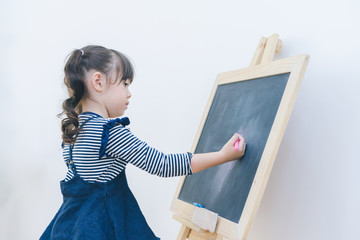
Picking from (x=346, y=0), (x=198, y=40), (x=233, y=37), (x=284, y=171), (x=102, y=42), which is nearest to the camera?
(x=346, y=0)

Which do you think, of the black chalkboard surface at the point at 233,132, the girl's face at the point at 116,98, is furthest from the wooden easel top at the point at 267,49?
the girl's face at the point at 116,98

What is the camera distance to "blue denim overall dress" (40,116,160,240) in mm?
1016

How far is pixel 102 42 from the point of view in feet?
6.72

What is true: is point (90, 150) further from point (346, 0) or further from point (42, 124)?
point (42, 124)

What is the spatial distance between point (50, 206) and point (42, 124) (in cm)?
48

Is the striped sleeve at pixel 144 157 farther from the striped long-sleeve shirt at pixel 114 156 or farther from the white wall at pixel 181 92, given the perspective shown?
the white wall at pixel 181 92

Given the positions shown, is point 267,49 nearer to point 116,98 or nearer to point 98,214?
point 116,98

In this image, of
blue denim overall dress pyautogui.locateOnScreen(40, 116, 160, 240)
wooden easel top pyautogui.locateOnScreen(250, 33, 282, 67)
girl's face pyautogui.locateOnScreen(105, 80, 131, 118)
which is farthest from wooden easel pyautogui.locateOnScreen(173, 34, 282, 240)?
girl's face pyautogui.locateOnScreen(105, 80, 131, 118)

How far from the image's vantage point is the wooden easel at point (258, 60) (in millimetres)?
1151

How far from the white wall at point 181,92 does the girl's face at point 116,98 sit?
0.55m

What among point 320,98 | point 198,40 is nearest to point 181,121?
point 198,40

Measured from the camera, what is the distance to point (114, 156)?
104 centimetres

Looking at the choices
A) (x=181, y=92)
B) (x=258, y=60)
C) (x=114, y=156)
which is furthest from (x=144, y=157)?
(x=181, y=92)

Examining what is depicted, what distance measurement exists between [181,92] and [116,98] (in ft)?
2.21
